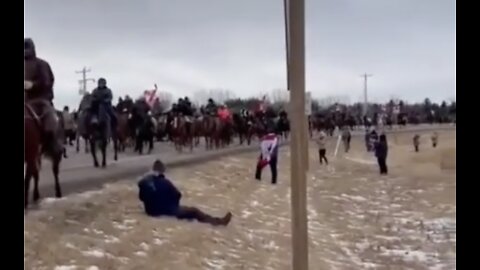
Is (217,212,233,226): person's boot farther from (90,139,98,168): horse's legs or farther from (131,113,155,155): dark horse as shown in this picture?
(90,139,98,168): horse's legs

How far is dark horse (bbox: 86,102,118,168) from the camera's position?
1.67m

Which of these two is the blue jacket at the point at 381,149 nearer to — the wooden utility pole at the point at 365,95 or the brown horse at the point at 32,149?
the wooden utility pole at the point at 365,95

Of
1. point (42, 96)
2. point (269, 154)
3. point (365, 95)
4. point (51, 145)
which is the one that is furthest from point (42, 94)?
point (365, 95)

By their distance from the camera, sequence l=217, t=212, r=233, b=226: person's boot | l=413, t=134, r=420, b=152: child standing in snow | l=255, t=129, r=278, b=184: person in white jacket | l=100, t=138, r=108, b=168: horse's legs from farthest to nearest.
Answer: l=413, t=134, r=420, b=152: child standing in snow → l=255, t=129, r=278, b=184: person in white jacket → l=217, t=212, r=233, b=226: person's boot → l=100, t=138, r=108, b=168: horse's legs

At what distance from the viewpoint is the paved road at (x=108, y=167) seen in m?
1.60

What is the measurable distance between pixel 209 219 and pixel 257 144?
1.03 ft

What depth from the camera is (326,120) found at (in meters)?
2.05

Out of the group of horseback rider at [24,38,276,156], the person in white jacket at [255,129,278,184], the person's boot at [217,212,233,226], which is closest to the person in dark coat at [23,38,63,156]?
the group of horseback rider at [24,38,276,156]

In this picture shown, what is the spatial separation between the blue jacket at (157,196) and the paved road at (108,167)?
0.04m

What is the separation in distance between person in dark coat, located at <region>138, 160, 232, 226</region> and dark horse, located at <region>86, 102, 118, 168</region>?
0.14 metres
